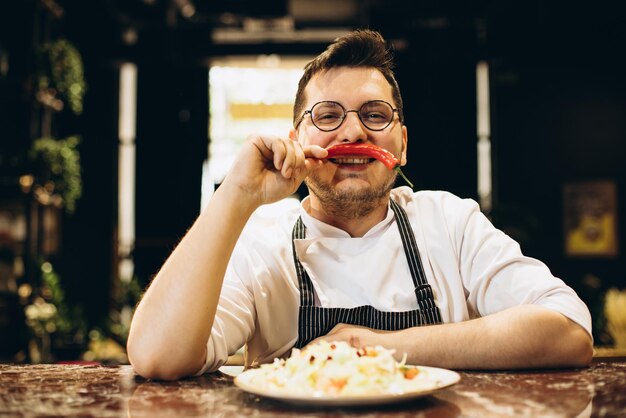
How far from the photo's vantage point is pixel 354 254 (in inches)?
66.5

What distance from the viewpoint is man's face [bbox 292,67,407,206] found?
1.63 m

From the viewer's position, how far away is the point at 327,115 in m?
1.66

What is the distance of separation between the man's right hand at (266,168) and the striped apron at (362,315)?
0.24 meters

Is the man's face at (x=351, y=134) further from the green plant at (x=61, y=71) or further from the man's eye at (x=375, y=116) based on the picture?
the green plant at (x=61, y=71)

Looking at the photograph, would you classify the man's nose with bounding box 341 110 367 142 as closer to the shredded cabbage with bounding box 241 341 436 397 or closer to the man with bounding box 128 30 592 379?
the man with bounding box 128 30 592 379

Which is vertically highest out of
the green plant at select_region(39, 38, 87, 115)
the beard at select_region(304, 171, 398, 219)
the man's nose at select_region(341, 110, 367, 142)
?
the green plant at select_region(39, 38, 87, 115)

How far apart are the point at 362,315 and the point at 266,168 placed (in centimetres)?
45

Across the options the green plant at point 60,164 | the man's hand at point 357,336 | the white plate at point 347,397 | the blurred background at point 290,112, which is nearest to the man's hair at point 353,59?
the man's hand at point 357,336

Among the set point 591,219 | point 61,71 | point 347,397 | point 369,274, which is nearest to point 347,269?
point 369,274

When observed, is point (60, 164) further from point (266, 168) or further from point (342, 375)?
point (342, 375)

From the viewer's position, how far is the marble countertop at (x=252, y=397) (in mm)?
944

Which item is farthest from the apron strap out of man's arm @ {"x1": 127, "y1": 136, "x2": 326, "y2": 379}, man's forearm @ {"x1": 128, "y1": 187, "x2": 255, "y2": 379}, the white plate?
the white plate

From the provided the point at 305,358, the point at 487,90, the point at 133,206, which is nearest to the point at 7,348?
the point at 133,206

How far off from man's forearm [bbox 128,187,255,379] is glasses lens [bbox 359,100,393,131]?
513 mm
